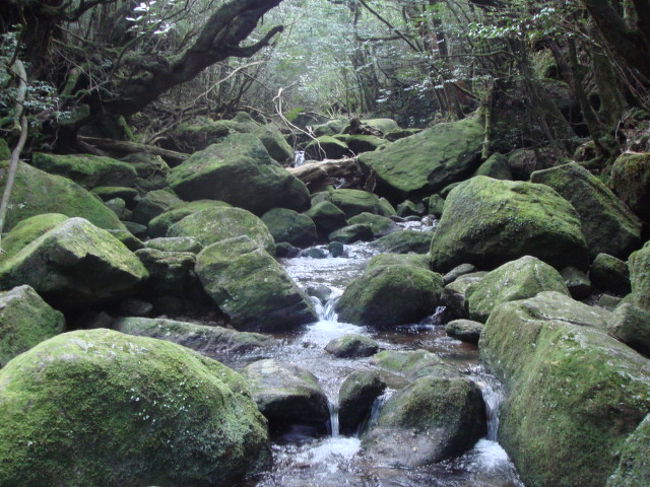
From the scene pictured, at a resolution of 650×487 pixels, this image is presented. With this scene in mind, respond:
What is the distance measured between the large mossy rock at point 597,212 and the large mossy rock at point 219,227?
191 inches

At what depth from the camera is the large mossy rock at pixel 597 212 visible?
834 centimetres

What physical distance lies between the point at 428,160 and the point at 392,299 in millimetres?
8714

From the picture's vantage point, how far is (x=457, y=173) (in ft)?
49.5

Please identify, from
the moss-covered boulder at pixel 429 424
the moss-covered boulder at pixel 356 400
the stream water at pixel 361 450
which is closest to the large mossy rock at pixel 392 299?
the stream water at pixel 361 450

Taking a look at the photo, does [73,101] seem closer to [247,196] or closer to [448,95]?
[247,196]

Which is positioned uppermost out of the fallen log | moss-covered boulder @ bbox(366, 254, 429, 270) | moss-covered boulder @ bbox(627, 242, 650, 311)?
the fallen log

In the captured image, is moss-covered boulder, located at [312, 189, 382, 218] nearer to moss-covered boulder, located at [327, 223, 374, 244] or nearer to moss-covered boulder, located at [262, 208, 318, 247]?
moss-covered boulder, located at [327, 223, 374, 244]

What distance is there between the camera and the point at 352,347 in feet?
20.3

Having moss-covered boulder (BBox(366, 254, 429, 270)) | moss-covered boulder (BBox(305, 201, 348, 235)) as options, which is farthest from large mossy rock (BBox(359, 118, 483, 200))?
moss-covered boulder (BBox(366, 254, 429, 270))

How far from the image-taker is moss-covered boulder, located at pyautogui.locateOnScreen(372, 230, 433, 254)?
10.9 m

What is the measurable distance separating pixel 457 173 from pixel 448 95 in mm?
4797

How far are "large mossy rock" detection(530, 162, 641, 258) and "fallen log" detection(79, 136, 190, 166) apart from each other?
986 cm

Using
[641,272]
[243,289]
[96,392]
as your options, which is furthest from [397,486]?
[243,289]

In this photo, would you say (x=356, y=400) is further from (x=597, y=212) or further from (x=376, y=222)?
(x=376, y=222)
